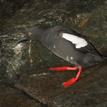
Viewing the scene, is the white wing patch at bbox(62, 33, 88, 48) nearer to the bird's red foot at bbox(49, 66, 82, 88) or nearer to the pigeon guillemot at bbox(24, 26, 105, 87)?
the pigeon guillemot at bbox(24, 26, 105, 87)

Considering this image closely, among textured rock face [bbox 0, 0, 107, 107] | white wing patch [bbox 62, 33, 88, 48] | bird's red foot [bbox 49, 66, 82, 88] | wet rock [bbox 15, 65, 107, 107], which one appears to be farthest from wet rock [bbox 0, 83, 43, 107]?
white wing patch [bbox 62, 33, 88, 48]

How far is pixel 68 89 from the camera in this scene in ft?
19.9

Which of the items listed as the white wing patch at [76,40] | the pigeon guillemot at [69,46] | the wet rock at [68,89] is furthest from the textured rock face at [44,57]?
the white wing patch at [76,40]

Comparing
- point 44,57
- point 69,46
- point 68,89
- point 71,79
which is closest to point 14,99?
point 68,89

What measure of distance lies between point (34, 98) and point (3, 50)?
4.99 ft

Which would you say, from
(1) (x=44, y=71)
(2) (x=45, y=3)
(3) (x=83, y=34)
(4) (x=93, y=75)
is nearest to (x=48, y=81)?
(1) (x=44, y=71)

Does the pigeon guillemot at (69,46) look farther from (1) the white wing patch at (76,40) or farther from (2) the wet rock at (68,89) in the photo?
(2) the wet rock at (68,89)

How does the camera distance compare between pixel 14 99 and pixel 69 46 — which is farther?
pixel 69 46

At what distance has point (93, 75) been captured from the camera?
20.5 ft

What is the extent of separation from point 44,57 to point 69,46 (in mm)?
592

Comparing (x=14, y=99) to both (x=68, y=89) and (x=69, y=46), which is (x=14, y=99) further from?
(x=69, y=46)

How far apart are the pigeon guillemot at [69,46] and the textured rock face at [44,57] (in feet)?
0.51

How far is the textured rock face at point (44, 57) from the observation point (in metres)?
5.85

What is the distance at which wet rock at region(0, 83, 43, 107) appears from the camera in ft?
19.2
